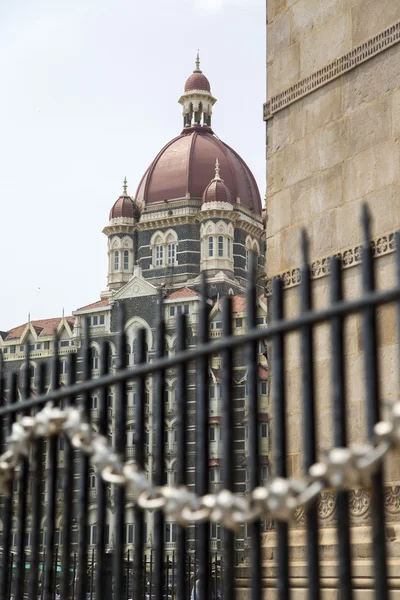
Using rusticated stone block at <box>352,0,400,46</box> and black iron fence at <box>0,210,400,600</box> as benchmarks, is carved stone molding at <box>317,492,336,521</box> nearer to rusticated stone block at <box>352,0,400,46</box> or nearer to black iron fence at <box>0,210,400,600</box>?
black iron fence at <box>0,210,400,600</box>

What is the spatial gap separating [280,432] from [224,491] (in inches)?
9.8

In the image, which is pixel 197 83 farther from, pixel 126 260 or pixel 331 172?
pixel 331 172

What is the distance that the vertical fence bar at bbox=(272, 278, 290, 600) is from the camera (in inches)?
106

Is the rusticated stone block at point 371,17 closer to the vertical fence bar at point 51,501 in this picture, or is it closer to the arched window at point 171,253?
the vertical fence bar at point 51,501

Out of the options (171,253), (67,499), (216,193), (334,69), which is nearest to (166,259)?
(171,253)

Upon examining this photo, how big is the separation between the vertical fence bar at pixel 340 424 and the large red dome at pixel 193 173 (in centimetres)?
5534

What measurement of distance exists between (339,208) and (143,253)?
51255 millimetres

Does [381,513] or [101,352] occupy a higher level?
[101,352]

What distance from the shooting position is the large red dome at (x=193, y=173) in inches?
2291

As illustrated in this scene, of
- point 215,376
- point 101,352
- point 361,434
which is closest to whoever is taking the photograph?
point 101,352

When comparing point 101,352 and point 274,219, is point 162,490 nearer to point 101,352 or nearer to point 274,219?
point 101,352

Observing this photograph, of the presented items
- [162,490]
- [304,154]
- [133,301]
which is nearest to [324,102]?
[304,154]

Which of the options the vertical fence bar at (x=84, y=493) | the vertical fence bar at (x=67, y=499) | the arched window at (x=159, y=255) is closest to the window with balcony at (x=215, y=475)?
the arched window at (x=159, y=255)

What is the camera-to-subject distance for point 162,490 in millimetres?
2736
